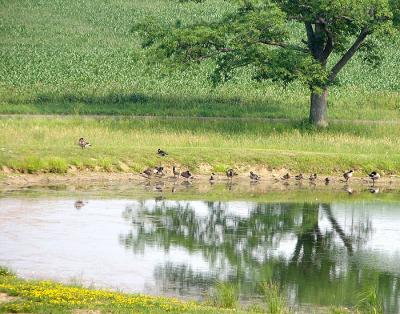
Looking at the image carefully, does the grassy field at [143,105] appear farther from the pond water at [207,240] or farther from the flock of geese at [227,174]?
the pond water at [207,240]

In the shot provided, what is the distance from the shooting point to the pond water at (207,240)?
817 inches

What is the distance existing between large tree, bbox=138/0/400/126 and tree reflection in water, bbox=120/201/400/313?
541 inches

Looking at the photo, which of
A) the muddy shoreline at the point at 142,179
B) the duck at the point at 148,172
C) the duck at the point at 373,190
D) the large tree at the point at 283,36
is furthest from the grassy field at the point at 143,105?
the duck at the point at 373,190

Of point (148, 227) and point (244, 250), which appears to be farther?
point (148, 227)

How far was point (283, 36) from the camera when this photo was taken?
4675cm

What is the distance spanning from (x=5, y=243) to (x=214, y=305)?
23.8 feet

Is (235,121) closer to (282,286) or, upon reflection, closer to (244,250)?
(244,250)

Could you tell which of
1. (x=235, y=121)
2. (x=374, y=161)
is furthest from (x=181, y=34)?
(x=374, y=161)

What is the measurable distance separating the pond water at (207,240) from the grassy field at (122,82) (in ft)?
48.7

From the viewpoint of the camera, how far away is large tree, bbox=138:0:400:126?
45.1m

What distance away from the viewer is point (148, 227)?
27016mm

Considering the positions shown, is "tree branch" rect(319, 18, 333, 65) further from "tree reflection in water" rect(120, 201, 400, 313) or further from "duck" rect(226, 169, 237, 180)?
"tree reflection in water" rect(120, 201, 400, 313)

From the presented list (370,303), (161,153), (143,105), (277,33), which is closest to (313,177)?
(161,153)

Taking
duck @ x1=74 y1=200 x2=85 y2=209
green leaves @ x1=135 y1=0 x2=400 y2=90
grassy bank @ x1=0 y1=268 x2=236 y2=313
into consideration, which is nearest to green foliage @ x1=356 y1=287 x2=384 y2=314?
grassy bank @ x1=0 y1=268 x2=236 y2=313
